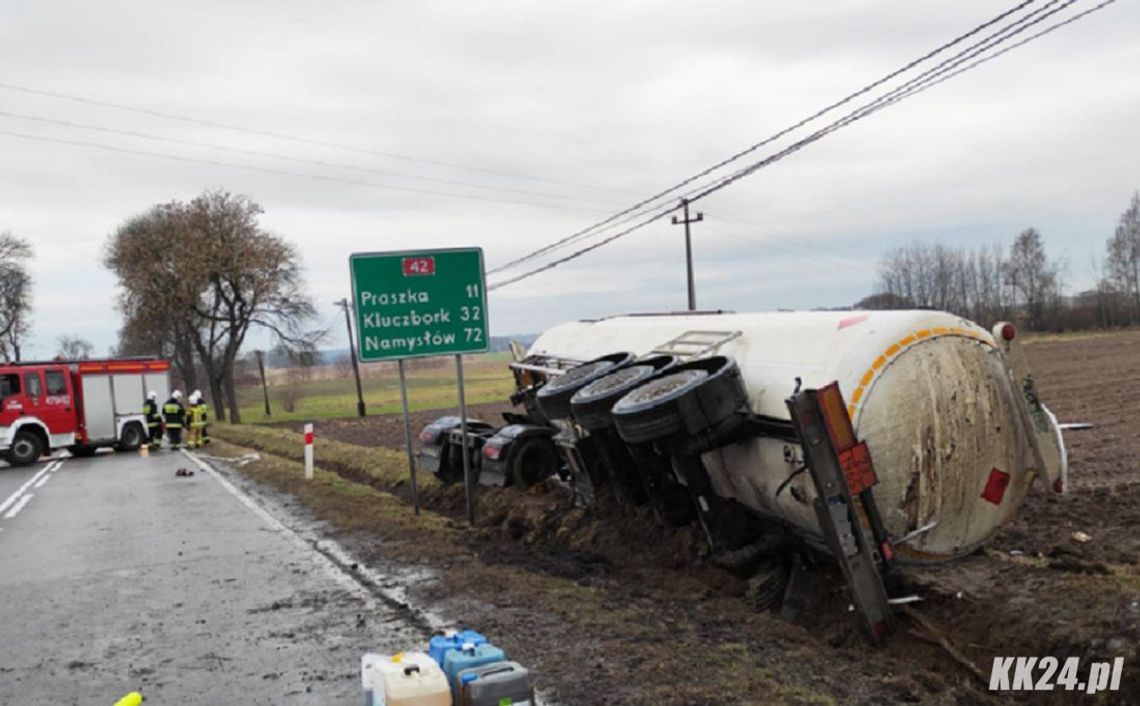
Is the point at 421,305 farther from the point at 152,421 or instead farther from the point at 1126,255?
the point at 1126,255

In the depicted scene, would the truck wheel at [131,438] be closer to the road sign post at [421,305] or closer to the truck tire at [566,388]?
the road sign post at [421,305]

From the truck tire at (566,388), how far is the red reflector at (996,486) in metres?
3.54

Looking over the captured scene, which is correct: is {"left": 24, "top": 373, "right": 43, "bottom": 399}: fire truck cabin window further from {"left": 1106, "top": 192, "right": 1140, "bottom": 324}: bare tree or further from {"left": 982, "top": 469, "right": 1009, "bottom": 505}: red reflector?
{"left": 1106, "top": 192, "right": 1140, "bottom": 324}: bare tree

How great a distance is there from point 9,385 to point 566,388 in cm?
2227

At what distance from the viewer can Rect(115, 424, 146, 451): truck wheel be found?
2898 centimetres

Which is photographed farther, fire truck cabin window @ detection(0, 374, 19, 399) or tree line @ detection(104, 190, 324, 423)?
tree line @ detection(104, 190, 324, 423)

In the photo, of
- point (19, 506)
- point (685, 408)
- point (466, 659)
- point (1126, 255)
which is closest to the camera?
point (466, 659)

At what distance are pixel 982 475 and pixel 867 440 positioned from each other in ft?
3.25

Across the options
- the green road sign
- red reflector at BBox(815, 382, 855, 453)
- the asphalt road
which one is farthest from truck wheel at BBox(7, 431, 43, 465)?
red reflector at BBox(815, 382, 855, 453)

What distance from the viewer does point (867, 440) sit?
648 centimetres

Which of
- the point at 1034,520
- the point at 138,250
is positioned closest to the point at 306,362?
the point at 138,250

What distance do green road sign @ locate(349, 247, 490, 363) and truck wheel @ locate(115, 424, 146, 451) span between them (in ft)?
67.2

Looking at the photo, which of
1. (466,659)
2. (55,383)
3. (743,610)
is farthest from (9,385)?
(466,659)

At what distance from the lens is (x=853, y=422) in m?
6.48
